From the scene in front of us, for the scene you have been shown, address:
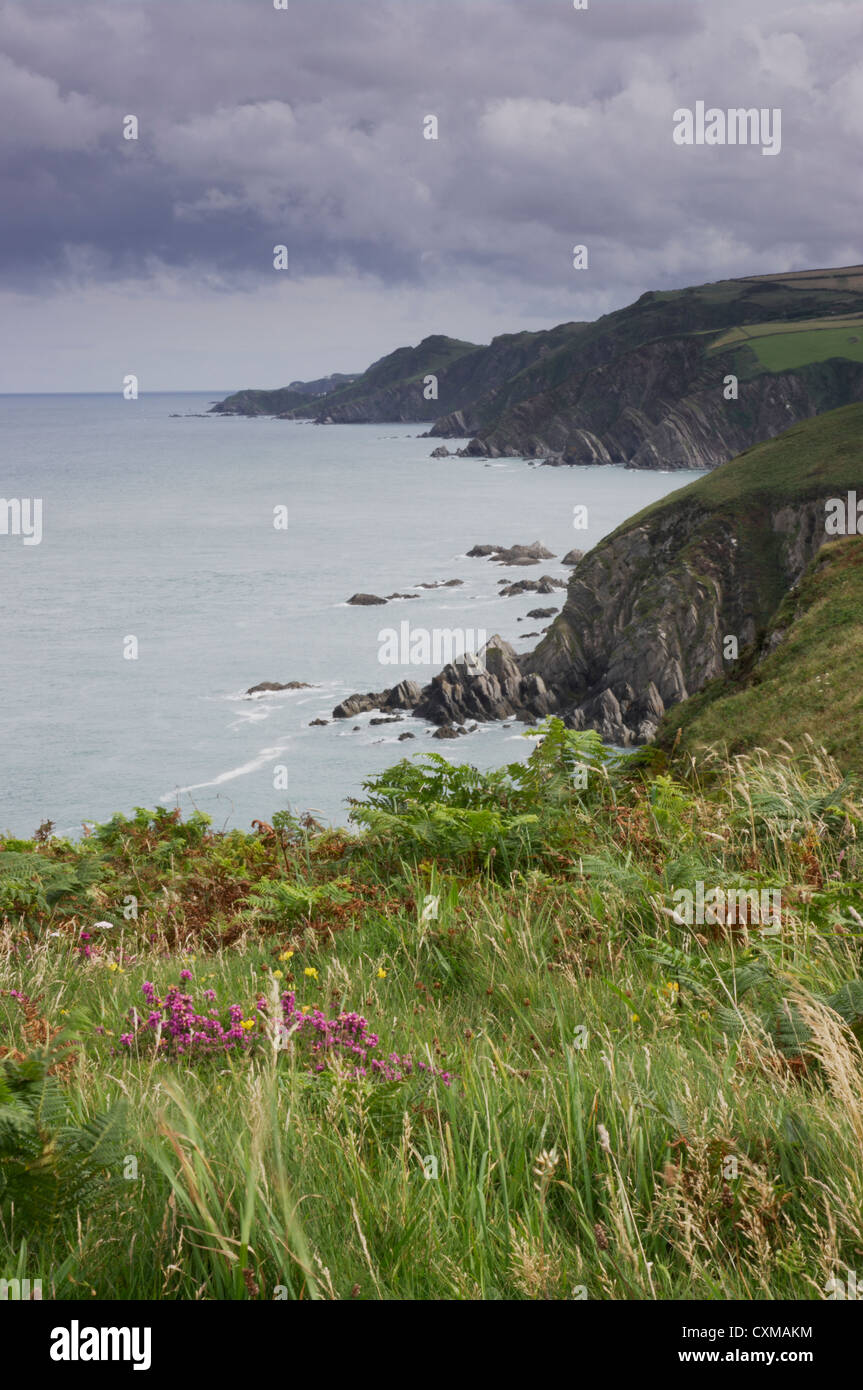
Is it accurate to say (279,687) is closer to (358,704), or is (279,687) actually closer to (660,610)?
Answer: (358,704)

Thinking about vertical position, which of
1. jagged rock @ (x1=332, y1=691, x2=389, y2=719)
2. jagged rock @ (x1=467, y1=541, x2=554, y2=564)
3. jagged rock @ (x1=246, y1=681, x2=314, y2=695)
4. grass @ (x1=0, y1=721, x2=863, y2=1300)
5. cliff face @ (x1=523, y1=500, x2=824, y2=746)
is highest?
jagged rock @ (x1=467, y1=541, x2=554, y2=564)

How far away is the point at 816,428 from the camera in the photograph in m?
101

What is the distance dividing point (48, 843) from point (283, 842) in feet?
9.74

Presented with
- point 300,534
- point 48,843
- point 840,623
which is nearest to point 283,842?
point 48,843

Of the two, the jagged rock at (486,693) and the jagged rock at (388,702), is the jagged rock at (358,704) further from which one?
the jagged rock at (486,693)

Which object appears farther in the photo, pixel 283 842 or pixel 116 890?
pixel 283 842

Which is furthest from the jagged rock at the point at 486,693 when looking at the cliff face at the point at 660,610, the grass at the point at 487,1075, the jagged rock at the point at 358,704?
the grass at the point at 487,1075

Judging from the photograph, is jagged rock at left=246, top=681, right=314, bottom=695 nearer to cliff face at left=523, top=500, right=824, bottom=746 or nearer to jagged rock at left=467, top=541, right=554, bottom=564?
cliff face at left=523, top=500, right=824, bottom=746

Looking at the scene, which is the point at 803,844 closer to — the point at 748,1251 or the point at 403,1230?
the point at 748,1251

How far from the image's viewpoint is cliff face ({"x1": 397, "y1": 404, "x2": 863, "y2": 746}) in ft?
227

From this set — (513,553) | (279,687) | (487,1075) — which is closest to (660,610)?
(279,687)

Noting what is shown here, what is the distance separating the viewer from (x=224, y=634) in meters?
97.2

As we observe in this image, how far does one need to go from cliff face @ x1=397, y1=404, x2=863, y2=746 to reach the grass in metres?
58.3

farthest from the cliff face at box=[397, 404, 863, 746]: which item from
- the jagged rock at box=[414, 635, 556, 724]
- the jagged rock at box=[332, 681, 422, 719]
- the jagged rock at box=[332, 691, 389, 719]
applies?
the jagged rock at box=[332, 691, 389, 719]
